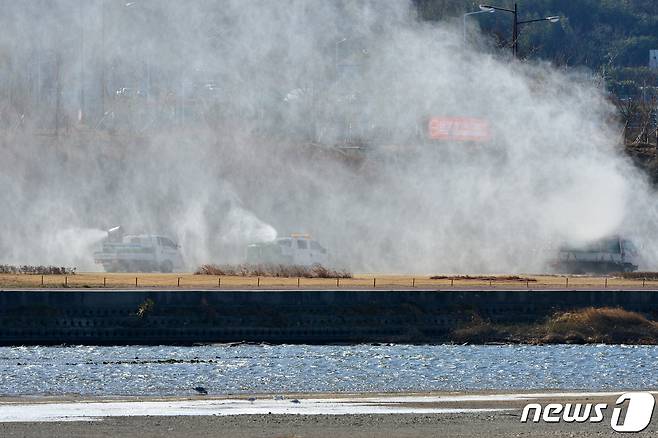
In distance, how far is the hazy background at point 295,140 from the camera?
72500 mm

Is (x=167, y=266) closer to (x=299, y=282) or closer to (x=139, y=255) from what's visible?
(x=139, y=255)

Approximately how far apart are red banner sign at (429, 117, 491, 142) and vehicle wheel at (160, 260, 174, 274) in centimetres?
1645

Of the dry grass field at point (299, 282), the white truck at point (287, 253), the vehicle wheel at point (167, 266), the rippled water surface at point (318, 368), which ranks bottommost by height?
the rippled water surface at point (318, 368)

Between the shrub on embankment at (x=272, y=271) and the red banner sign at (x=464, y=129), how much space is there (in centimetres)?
1491

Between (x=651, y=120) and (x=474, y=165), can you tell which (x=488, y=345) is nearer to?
(x=474, y=165)

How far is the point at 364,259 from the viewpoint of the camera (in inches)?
2965

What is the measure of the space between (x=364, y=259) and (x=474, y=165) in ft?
24.7

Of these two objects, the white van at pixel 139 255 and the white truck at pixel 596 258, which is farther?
the white truck at pixel 596 258

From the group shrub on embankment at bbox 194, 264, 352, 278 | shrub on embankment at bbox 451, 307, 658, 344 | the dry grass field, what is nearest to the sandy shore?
shrub on embankment at bbox 451, 307, 658, 344

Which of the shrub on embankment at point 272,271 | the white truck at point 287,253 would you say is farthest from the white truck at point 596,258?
the shrub on embankment at point 272,271

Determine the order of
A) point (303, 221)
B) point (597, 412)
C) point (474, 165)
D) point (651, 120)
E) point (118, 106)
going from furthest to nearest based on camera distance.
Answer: point (651, 120) < point (118, 106) < point (303, 221) < point (474, 165) < point (597, 412)

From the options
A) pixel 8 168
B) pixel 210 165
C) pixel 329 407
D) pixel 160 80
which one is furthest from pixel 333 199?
pixel 329 407

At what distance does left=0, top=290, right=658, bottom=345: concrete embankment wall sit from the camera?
148 feet

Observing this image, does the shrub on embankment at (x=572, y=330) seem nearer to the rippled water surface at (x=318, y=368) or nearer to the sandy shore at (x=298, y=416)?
the rippled water surface at (x=318, y=368)
